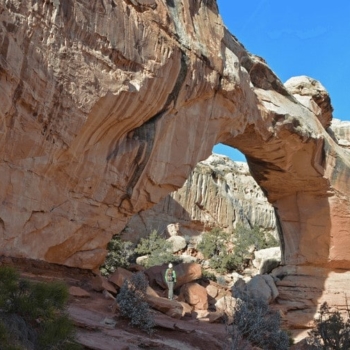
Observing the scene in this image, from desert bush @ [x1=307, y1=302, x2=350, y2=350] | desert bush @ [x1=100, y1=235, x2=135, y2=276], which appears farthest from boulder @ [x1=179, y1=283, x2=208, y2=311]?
desert bush @ [x1=307, y1=302, x2=350, y2=350]

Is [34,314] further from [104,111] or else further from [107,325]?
[104,111]

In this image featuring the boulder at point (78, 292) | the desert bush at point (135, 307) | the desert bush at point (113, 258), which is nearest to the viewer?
the desert bush at point (135, 307)

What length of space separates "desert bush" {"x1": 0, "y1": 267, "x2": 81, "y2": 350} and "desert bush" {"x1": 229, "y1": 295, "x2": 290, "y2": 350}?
2.29m

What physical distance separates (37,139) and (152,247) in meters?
21.3

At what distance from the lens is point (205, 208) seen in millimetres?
36250

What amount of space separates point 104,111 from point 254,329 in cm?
Answer: 437

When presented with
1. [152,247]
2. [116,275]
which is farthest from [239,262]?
[116,275]

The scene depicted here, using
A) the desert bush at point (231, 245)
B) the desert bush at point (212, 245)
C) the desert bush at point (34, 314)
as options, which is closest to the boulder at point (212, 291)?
the desert bush at point (34, 314)

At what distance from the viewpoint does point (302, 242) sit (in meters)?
15.9

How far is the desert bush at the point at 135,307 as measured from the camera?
789 cm

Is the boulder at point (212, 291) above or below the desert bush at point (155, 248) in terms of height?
below

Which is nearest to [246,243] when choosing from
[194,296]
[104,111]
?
[194,296]

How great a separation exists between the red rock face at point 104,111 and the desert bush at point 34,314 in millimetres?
2435

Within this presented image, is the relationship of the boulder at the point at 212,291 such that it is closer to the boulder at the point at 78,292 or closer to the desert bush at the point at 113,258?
the desert bush at the point at 113,258
